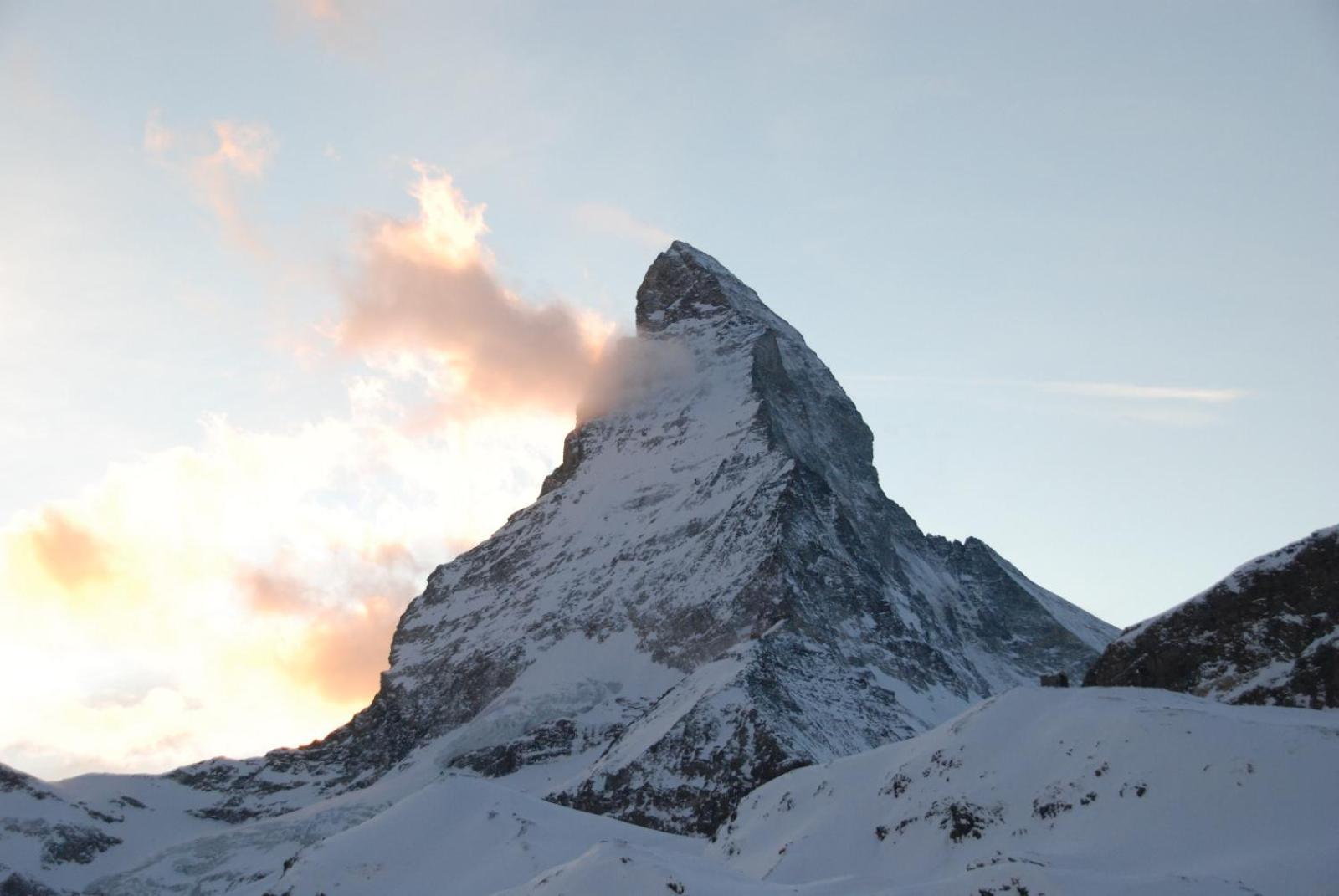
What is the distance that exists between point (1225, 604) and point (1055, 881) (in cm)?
2998

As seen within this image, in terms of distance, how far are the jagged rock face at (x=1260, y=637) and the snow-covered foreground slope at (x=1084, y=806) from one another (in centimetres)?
428

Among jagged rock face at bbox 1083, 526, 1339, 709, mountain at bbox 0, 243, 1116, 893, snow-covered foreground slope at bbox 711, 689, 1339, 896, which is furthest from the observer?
mountain at bbox 0, 243, 1116, 893

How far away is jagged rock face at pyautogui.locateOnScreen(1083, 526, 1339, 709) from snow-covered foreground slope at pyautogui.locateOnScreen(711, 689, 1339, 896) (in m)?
4.28

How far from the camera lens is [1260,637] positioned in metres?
73.9

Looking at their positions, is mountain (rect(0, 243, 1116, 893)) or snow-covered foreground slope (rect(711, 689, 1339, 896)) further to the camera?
mountain (rect(0, 243, 1116, 893))

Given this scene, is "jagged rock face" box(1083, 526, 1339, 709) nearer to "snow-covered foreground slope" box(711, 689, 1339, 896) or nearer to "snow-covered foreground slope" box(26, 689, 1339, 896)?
"snow-covered foreground slope" box(26, 689, 1339, 896)

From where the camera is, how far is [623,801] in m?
129

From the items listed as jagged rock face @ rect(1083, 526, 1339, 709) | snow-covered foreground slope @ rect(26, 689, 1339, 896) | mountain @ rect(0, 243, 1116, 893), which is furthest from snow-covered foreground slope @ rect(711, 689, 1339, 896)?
mountain @ rect(0, 243, 1116, 893)

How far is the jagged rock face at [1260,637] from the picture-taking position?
69.2 meters

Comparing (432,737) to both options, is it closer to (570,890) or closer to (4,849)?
(4,849)

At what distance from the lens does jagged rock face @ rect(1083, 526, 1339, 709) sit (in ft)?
227

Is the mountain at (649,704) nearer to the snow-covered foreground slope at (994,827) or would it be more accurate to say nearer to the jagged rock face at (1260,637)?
the snow-covered foreground slope at (994,827)

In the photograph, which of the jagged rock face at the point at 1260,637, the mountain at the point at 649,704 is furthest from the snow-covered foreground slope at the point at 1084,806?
the mountain at the point at 649,704

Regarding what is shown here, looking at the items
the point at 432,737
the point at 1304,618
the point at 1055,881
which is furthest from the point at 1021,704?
the point at 432,737
